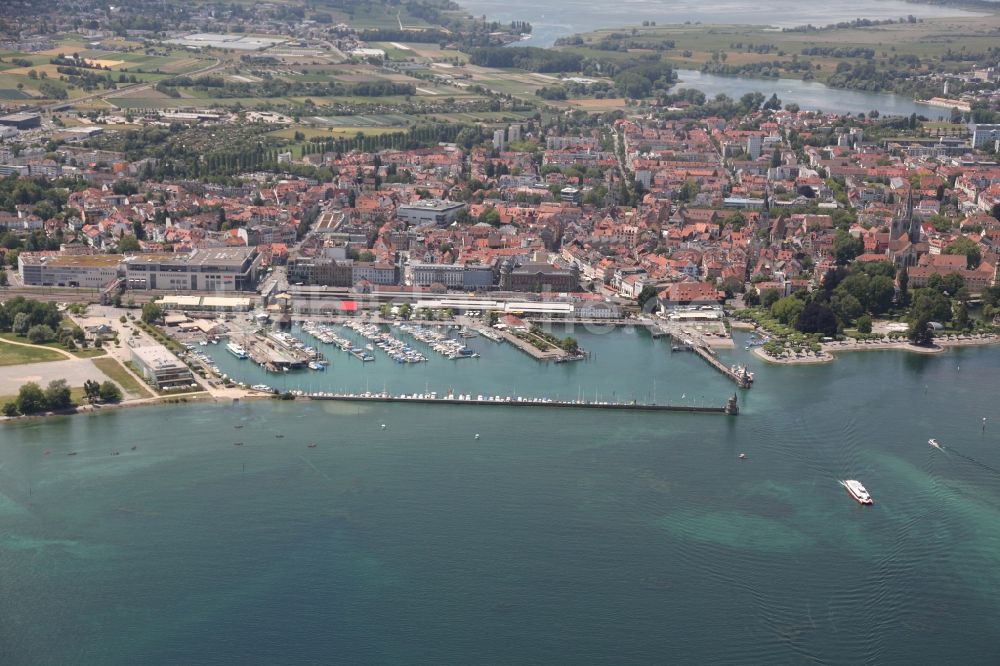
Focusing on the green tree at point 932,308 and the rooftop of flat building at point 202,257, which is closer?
the green tree at point 932,308

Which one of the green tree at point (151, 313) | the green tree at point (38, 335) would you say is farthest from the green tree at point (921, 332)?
the green tree at point (38, 335)

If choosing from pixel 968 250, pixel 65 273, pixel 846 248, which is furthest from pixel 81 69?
pixel 968 250

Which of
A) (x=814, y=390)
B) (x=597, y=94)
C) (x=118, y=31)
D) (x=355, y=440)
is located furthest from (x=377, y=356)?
(x=118, y=31)

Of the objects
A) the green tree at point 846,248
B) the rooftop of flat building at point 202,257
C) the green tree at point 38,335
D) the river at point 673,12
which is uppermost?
the river at point 673,12

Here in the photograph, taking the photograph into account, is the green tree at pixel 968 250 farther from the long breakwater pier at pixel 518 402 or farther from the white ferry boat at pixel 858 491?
the white ferry boat at pixel 858 491

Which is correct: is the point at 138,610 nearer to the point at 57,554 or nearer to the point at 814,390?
the point at 57,554

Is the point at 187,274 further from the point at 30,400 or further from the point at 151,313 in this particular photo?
the point at 30,400
